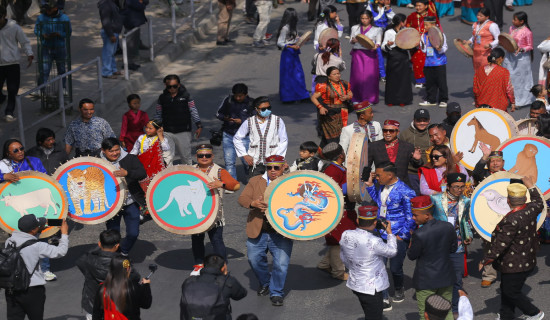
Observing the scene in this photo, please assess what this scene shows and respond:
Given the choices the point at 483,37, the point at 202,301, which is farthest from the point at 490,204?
the point at 483,37

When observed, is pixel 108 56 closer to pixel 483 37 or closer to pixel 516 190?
pixel 483 37

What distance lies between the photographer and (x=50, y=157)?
1139 cm

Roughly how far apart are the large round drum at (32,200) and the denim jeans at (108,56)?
780 cm

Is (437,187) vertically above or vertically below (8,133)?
above

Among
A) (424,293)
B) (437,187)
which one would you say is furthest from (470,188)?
(424,293)

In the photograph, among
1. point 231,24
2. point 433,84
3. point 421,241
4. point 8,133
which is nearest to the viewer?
point 421,241

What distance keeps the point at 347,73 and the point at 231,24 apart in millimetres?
5205

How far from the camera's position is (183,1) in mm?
24453

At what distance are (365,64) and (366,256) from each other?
28.9 ft

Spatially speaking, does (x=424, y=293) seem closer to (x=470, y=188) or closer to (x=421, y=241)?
(x=421, y=241)

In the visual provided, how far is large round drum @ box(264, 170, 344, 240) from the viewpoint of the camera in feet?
32.4

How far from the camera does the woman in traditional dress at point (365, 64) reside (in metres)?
17.2

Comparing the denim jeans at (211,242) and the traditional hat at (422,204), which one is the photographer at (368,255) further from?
the denim jeans at (211,242)

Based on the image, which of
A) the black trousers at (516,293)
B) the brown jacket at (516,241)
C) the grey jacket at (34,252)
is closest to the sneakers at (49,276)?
the grey jacket at (34,252)
